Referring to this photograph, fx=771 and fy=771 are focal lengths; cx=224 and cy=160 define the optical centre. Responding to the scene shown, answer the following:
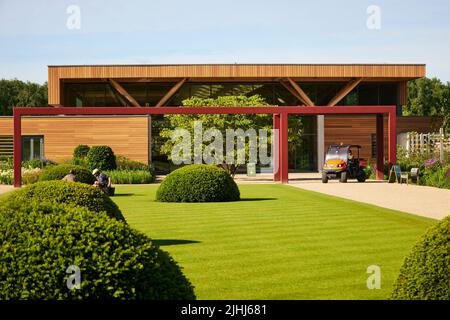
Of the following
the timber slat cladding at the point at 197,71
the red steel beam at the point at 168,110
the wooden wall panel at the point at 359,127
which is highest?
the timber slat cladding at the point at 197,71

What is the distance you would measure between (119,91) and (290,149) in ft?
43.2

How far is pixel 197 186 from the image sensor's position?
24484 millimetres

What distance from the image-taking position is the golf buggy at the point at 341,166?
3809 cm

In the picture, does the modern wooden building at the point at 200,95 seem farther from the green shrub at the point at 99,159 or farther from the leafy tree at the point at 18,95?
the leafy tree at the point at 18,95

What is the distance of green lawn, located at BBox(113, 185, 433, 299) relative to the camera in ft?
32.4

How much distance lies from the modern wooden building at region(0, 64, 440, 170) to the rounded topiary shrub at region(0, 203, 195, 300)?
144ft

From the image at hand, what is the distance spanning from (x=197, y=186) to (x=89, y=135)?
26.3 meters

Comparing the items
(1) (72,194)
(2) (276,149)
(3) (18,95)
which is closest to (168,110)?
(2) (276,149)

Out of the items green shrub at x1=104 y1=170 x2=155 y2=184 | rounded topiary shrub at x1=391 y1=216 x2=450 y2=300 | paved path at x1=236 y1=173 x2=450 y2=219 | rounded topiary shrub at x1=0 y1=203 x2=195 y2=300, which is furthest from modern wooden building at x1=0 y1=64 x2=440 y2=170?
rounded topiary shrub at x1=0 y1=203 x2=195 y2=300

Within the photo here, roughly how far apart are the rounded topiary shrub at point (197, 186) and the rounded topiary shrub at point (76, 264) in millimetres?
18430

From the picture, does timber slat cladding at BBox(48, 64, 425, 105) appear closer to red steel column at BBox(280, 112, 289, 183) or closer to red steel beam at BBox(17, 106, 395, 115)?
red steel beam at BBox(17, 106, 395, 115)

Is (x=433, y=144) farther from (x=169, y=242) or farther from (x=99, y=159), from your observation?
(x=169, y=242)

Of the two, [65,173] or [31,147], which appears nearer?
[65,173]

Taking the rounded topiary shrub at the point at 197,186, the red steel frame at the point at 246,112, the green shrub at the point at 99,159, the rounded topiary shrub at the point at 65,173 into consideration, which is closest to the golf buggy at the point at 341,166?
the red steel frame at the point at 246,112
